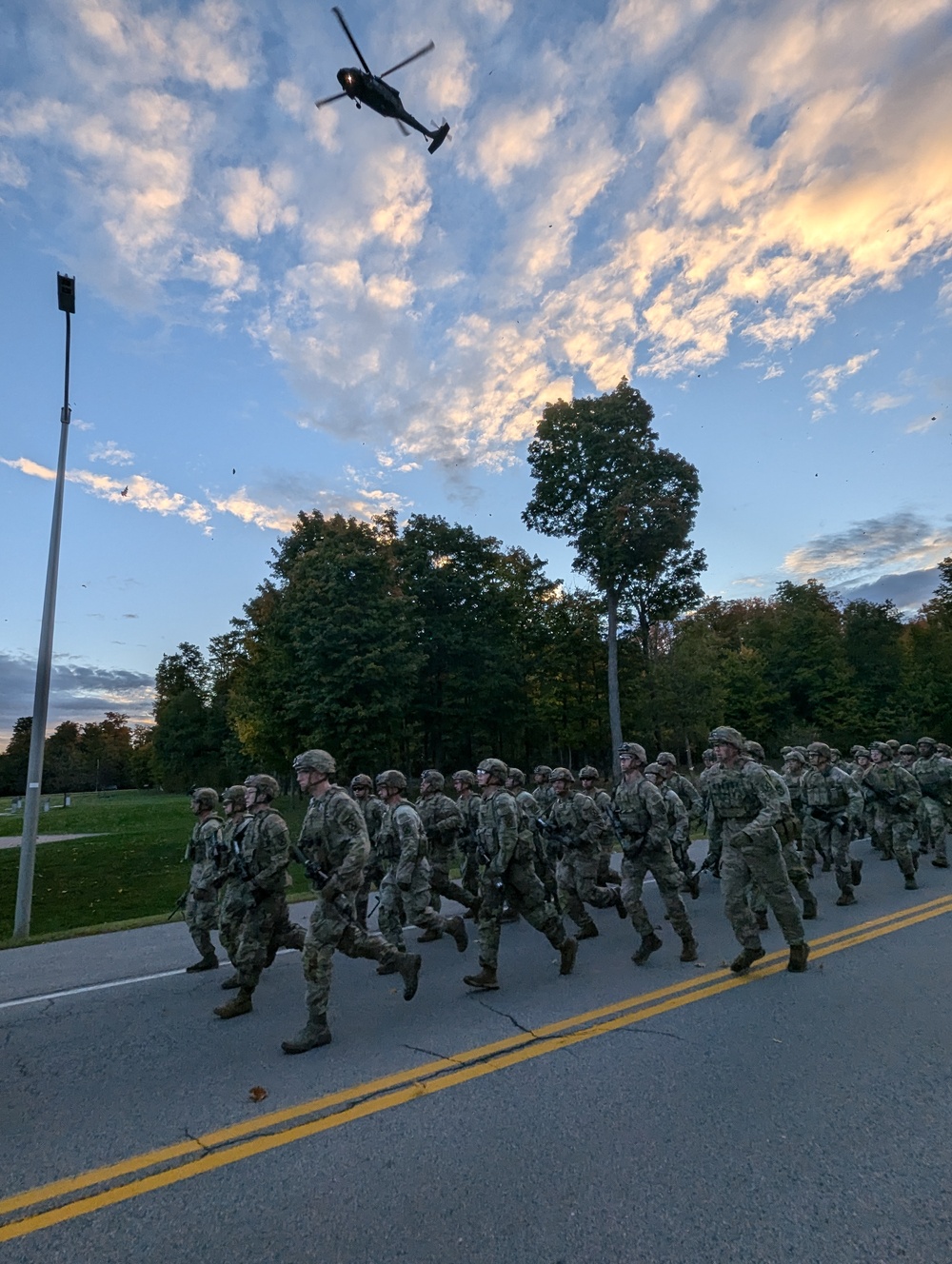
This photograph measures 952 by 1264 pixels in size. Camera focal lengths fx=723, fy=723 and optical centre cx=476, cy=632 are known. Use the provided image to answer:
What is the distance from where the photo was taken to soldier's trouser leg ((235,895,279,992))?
6.06 m

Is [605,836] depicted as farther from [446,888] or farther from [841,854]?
[841,854]

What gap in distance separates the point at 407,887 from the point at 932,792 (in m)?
10.3

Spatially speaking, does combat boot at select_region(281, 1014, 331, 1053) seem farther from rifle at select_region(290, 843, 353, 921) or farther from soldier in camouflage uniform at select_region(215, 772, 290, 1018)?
soldier in camouflage uniform at select_region(215, 772, 290, 1018)

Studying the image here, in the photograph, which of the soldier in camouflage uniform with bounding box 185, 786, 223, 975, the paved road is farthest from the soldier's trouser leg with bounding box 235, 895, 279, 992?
the soldier in camouflage uniform with bounding box 185, 786, 223, 975

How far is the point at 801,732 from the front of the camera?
41000 millimetres

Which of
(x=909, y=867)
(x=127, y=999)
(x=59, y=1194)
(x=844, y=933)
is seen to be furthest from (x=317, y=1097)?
(x=909, y=867)

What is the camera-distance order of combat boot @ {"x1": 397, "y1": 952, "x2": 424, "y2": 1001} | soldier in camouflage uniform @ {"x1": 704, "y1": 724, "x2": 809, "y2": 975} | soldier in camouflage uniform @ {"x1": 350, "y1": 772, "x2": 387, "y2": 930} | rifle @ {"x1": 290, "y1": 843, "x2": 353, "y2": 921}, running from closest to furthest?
rifle @ {"x1": 290, "y1": 843, "x2": 353, "y2": 921}, combat boot @ {"x1": 397, "y1": 952, "x2": 424, "y2": 1001}, soldier in camouflage uniform @ {"x1": 704, "y1": 724, "x2": 809, "y2": 975}, soldier in camouflage uniform @ {"x1": 350, "y1": 772, "x2": 387, "y2": 930}

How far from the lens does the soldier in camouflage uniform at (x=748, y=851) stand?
6500mm

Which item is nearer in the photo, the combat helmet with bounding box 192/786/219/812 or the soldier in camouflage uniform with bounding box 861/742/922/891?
the combat helmet with bounding box 192/786/219/812

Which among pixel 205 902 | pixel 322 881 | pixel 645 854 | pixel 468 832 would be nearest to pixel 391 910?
pixel 205 902

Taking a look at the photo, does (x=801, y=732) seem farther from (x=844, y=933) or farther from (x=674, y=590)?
(x=844, y=933)

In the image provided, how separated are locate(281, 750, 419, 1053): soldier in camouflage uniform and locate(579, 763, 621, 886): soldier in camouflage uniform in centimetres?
318

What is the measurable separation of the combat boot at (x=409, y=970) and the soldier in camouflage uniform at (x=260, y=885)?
1.25m

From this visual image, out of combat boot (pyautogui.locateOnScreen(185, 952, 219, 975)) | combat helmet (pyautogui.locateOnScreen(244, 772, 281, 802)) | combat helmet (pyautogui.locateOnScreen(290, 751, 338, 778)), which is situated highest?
combat helmet (pyautogui.locateOnScreen(290, 751, 338, 778))
